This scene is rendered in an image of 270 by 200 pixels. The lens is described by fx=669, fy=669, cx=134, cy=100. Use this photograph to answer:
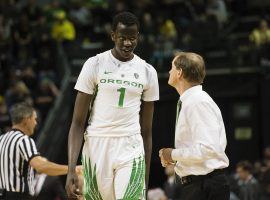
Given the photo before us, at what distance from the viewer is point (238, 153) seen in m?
15.2

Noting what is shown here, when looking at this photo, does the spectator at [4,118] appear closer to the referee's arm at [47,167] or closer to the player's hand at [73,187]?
the referee's arm at [47,167]

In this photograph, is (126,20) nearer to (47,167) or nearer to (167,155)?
(167,155)

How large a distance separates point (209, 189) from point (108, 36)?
461 inches

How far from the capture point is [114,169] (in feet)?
18.1

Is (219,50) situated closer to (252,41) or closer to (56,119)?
(252,41)

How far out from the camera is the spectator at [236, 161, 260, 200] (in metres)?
11.7

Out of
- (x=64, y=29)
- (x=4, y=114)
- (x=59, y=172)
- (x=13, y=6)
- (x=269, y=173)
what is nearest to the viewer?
(x=59, y=172)

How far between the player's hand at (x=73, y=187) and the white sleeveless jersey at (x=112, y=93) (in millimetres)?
419

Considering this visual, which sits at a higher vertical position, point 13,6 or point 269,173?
point 13,6

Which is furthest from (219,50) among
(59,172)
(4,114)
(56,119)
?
(59,172)

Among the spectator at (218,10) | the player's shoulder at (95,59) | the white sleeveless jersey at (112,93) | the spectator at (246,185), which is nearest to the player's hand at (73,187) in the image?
the white sleeveless jersey at (112,93)

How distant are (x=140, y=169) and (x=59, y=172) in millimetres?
1421

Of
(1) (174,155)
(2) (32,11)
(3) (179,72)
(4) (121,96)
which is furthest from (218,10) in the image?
(1) (174,155)

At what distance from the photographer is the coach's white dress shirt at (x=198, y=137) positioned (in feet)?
16.3
